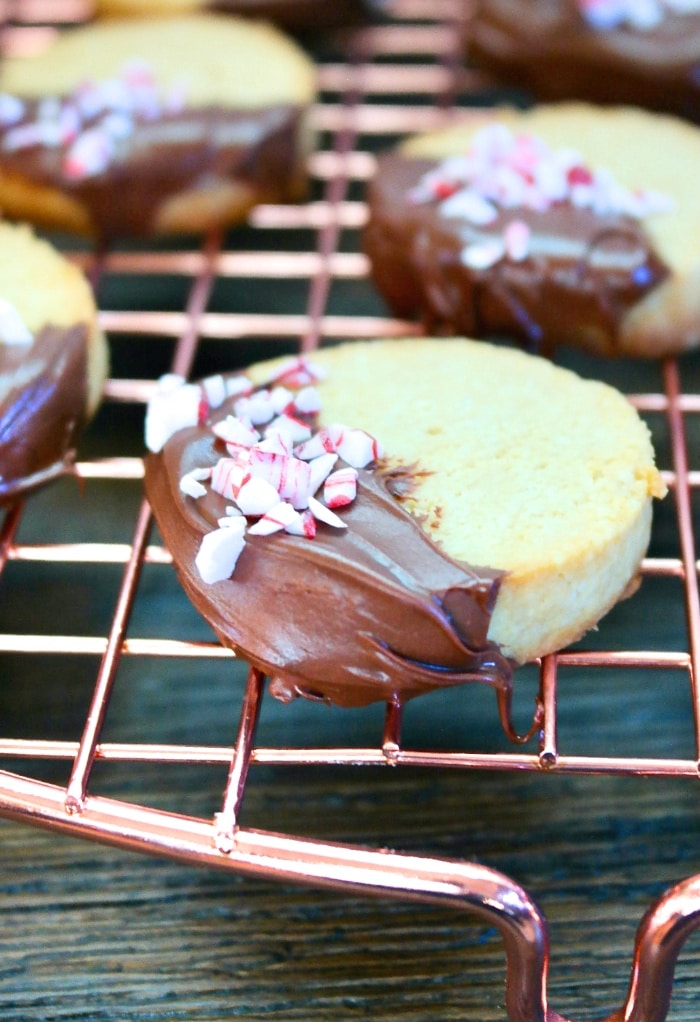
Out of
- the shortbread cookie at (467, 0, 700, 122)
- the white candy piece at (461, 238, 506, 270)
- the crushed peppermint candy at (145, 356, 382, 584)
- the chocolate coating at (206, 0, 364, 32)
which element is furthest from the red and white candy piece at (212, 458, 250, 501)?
the chocolate coating at (206, 0, 364, 32)

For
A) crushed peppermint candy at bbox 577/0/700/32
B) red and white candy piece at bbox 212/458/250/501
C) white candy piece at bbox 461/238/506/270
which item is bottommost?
red and white candy piece at bbox 212/458/250/501

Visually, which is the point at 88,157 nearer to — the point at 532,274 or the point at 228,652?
the point at 532,274

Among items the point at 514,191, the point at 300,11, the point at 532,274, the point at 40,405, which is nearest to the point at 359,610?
the point at 40,405

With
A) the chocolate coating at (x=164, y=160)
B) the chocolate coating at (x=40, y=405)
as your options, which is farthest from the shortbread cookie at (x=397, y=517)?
the chocolate coating at (x=164, y=160)

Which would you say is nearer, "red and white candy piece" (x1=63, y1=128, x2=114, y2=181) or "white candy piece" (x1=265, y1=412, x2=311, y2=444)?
"white candy piece" (x1=265, y1=412, x2=311, y2=444)

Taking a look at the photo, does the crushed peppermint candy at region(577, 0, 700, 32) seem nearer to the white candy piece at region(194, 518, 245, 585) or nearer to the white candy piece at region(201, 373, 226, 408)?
the white candy piece at region(201, 373, 226, 408)

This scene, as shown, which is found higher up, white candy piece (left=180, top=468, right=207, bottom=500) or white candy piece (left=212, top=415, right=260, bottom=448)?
white candy piece (left=212, top=415, right=260, bottom=448)

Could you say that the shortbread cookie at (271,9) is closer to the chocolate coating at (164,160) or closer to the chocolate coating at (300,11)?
the chocolate coating at (300,11)
